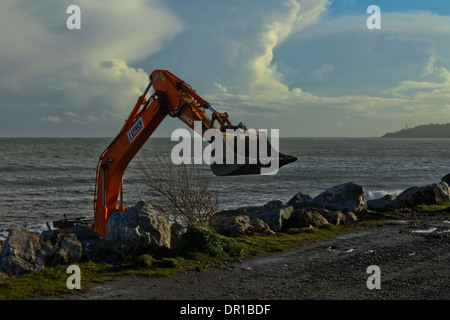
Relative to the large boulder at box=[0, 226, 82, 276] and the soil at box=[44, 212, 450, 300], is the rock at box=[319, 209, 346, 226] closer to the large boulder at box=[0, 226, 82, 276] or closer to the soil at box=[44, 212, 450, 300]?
the soil at box=[44, 212, 450, 300]

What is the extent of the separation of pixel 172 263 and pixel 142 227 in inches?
60.4

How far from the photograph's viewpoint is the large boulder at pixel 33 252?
8797 millimetres

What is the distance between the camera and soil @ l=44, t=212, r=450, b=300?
25.3 ft

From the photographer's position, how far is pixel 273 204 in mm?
18609

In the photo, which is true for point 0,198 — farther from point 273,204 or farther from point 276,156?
point 276,156

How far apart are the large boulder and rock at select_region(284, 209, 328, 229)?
23.6 ft

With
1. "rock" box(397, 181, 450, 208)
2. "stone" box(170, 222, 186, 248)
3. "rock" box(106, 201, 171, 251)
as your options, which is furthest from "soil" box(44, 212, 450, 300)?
→ "rock" box(397, 181, 450, 208)

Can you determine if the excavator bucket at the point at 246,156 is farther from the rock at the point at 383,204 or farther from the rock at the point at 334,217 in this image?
the rock at the point at 383,204

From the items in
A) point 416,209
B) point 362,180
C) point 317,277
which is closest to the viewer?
point 317,277
